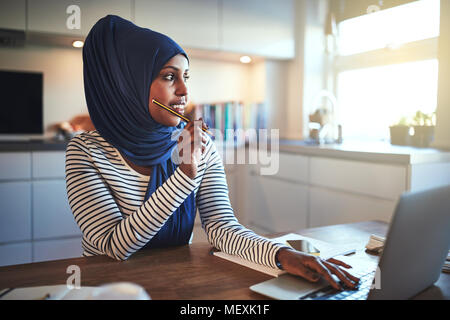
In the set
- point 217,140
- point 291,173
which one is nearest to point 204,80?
point 217,140

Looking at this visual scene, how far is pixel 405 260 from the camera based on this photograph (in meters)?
0.63

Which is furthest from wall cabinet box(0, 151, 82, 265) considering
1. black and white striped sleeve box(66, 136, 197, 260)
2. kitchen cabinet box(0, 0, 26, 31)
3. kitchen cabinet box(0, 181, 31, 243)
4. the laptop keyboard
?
the laptop keyboard

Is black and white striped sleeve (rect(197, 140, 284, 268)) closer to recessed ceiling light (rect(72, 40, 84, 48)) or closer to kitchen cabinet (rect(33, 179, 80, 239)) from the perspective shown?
kitchen cabinet (rect(33, 179, 80, 239))

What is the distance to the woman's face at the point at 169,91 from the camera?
114 centimetres

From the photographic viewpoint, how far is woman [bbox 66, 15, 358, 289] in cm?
99

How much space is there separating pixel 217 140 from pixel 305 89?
887 millimetres

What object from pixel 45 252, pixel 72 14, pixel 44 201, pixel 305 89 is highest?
pixel 72 14

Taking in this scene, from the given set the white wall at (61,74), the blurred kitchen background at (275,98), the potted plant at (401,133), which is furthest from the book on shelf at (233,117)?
the potted plant at (401,133)

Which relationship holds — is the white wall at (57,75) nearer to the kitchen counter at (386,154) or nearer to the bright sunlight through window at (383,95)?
the kitchen counter at (386,154)

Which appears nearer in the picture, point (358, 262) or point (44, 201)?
point (358, 262)

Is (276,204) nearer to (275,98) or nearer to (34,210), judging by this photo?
(275,98)

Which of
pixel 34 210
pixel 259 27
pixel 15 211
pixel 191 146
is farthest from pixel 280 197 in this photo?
pixel 191 146

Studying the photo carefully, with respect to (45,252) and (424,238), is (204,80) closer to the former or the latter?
(45,252)

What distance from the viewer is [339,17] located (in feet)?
10.8
